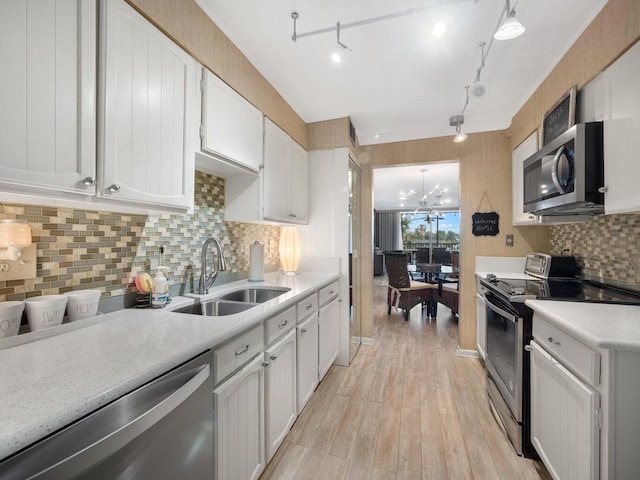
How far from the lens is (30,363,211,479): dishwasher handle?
54 cm

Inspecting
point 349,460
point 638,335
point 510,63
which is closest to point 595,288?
point 638,335

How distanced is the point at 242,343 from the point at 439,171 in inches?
197

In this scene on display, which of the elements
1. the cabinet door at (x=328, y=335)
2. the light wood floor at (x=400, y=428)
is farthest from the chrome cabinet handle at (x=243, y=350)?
the cabinet door at (x=328, y=335)

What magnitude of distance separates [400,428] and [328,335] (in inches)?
32.6

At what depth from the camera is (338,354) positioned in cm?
270

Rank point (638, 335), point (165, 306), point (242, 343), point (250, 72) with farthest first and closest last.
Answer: point (250, 72)
point (165, 306)
point (242, 343)
point (638, 335)

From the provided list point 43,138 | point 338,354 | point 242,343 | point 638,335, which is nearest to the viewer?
point 43,138

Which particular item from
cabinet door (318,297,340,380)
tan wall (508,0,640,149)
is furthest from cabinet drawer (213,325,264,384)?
tan wall (508,0,640,149)

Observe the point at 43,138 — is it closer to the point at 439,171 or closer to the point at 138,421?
the point at 138,421

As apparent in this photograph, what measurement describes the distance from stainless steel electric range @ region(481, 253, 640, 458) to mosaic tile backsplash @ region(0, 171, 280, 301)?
1888 millimetres

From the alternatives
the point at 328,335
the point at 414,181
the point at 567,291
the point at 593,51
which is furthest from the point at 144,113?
the point at 414,181

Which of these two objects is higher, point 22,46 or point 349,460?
point 22,46

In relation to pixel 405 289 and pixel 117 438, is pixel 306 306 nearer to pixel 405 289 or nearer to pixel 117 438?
pixel 117 438

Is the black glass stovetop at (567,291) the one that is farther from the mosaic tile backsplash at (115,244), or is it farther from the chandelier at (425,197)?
the chandelier at (425,197)
